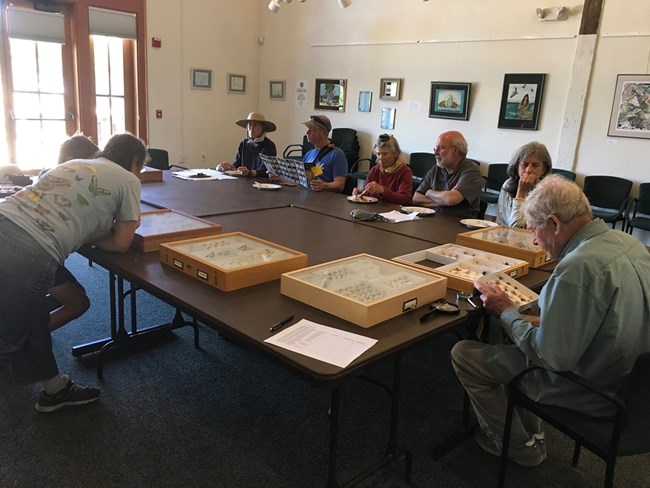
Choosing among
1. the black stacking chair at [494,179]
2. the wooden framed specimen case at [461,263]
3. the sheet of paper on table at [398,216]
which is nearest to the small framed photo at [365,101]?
the black stacking chair at [494,179]

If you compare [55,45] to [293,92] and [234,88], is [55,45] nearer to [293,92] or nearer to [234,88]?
[234,88]

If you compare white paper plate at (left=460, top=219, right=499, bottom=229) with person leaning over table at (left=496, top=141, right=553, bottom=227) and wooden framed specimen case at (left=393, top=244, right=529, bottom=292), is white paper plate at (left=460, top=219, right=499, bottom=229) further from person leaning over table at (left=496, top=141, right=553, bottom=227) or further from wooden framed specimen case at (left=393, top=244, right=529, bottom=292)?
wooden framed specimen case at (left=393, top=244, right=529, bottom=292)

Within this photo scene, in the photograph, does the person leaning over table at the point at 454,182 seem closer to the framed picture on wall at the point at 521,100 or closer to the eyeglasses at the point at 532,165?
the eyeglasses at the point at 532,165

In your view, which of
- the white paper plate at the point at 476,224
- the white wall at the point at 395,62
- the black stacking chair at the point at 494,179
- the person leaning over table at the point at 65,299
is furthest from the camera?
the black stacking chair at the point at 494,179

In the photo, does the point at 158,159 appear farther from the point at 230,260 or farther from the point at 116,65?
the point at 230,260

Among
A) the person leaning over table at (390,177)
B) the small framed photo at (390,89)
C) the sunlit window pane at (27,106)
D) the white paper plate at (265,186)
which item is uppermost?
the small framed photo at (390,89)

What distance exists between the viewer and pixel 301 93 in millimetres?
7824

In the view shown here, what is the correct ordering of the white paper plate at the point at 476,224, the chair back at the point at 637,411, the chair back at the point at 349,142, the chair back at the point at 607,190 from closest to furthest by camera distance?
the chair back at the point at 637,411, the white paper plate at the point at 476,224, the chair back at the point at 607,190, the chair back at the point at 349,142

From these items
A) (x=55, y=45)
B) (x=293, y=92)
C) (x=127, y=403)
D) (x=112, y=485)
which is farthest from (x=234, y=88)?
(x=112, y=485)

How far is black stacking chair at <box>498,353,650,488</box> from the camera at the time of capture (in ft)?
4.60

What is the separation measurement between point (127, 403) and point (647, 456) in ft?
7.48

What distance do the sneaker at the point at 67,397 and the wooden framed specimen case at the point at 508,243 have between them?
73.0 inches

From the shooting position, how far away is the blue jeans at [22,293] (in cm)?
191

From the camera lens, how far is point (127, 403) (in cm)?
236
